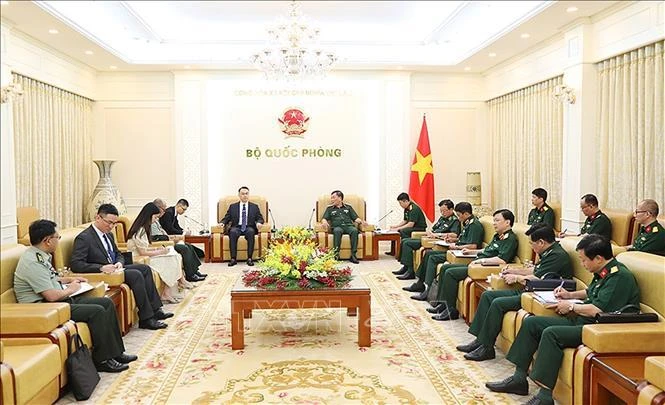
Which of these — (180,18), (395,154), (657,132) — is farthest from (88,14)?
(395,154)

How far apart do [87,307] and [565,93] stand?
6148 millimetres

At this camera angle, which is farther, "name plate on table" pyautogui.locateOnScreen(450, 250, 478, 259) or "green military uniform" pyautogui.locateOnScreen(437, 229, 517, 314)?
"name plate on table" pyautogui.locateOnScreen(450, 250, 478, 259)

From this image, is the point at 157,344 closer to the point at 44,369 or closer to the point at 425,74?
the point at 44,369

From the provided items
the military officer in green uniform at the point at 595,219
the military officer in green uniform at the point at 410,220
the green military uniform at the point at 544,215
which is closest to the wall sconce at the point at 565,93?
the green military uniform at the point at 544,215

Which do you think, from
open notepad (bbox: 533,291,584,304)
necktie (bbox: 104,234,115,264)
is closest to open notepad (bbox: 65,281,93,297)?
necktie (bbox: 104,234,115,264)

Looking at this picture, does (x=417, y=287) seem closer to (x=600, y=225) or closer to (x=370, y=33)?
(x=600, y=225)

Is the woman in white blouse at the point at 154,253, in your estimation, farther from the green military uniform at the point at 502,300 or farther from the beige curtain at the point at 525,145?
the beige curtain at the point at 525,145

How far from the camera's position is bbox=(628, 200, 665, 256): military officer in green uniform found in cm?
531

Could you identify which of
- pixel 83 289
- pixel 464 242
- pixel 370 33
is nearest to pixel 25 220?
pixel 83 289

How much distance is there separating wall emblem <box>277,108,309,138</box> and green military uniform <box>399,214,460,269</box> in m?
3.59

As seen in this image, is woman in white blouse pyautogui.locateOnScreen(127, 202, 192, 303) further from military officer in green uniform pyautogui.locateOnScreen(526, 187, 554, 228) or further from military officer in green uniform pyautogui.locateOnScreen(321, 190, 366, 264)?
military officer in green uniform pyautogui.locateOnScreen(526, 187, 554, 228)

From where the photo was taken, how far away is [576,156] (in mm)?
7480

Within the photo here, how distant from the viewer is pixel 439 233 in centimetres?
783

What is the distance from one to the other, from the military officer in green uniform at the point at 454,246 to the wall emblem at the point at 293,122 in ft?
14.8
